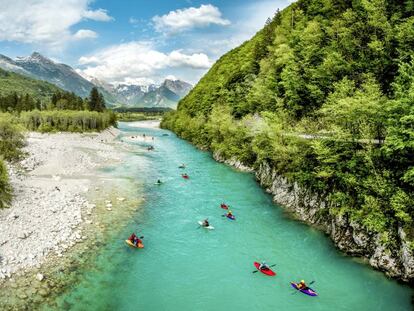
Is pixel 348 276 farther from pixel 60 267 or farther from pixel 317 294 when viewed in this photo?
pixel 60 267

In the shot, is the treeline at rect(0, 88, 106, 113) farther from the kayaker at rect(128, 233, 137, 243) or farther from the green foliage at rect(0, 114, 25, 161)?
the kayaker at rect(128, 233, 137, 243)

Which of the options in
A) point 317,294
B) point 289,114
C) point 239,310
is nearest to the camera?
point 239,310

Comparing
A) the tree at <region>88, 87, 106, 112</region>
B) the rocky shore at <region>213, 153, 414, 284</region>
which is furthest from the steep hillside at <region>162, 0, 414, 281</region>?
the tree at <region>88, 87, 106, 112</region>

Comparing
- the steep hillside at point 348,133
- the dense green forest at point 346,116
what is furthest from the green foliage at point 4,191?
the steep hillside at point 348,133

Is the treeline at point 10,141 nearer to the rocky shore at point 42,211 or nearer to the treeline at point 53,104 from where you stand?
the rocky shore at point 42,211

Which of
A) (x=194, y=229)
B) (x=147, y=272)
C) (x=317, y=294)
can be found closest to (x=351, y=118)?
(x=317, y=294)
